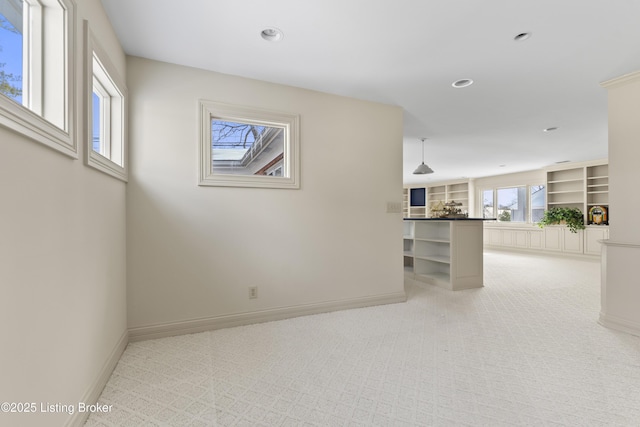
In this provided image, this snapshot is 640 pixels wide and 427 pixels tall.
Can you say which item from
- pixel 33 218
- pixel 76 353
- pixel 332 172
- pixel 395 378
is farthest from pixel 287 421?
pixel 332 172

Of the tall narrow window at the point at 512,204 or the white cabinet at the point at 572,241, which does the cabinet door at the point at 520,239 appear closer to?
the tall narrow window at the point at 512,204

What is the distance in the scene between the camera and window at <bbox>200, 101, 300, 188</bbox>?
2.78 m

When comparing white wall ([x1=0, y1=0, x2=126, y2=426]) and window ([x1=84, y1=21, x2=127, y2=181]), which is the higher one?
window ([x1=84, y1=21, x2=127, y2=181])

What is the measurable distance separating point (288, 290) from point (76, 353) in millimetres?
1856

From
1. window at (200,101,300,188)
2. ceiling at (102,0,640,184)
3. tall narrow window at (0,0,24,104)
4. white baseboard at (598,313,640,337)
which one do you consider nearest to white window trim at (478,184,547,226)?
ceiling at (102,0,640,184)

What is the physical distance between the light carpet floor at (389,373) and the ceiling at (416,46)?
2.38 meters

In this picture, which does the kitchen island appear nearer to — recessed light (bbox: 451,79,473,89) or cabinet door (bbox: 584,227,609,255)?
recessed light (bbox: 451,79,473,89)

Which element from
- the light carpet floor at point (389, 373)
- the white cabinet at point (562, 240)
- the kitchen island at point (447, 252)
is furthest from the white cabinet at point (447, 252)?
the white cabinet at point (562, 240)

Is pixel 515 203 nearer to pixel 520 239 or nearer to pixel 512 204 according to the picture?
pixel 512 204

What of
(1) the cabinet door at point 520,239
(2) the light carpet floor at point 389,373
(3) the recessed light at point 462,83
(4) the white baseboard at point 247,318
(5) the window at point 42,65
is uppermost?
(3) the recessed light at point 462,83

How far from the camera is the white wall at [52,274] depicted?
3.25 ft

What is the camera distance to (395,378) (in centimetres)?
194

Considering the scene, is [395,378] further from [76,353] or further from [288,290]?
[76,353]

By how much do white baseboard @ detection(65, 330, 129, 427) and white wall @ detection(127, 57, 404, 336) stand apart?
289 mm
